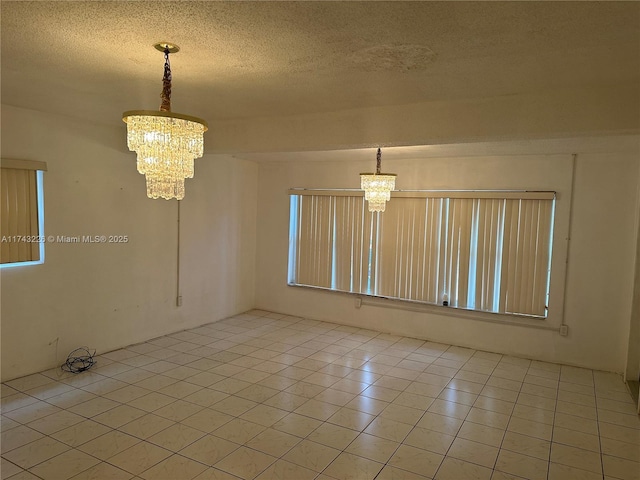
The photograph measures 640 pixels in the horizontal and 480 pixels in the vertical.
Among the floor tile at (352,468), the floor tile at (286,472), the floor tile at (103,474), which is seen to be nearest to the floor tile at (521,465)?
the floor tile at (352,468)

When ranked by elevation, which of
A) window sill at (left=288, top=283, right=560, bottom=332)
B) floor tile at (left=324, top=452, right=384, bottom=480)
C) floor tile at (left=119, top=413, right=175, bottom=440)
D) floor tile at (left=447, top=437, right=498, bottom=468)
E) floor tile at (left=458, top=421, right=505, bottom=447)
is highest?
window sill at (left=288, top=283, right=560, bottom=332)

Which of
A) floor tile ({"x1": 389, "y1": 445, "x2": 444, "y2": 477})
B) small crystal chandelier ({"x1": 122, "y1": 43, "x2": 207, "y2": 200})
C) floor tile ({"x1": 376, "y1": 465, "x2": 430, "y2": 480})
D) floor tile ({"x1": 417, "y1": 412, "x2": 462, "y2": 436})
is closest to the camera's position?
small crystal chandelier ({"x1": 122, "y1": 43, "x2": 207, "y2": 200})

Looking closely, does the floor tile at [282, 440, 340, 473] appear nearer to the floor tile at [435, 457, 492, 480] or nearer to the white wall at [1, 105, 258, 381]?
the floor tile at [435, 457, 492, 480]

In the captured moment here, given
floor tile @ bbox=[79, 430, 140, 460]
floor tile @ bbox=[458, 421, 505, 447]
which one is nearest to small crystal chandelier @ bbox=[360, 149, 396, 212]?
floor tile @ bbox=[458, 421, 505, 447]

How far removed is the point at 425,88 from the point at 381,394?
2683 mm

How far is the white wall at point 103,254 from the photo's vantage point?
403cm

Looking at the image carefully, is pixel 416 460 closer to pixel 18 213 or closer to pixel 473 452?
pixel 473 452

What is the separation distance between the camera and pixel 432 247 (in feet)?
18.7

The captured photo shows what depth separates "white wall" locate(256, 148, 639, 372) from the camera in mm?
4730

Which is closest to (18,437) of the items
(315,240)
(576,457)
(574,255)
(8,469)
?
(8,469)

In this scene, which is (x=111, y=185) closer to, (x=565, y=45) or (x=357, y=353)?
(x=357, y=353)

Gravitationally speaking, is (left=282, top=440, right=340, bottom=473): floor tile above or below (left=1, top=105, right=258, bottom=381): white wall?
below

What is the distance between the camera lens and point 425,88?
2.89 m

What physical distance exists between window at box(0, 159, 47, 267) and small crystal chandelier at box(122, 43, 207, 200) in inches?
93.4
